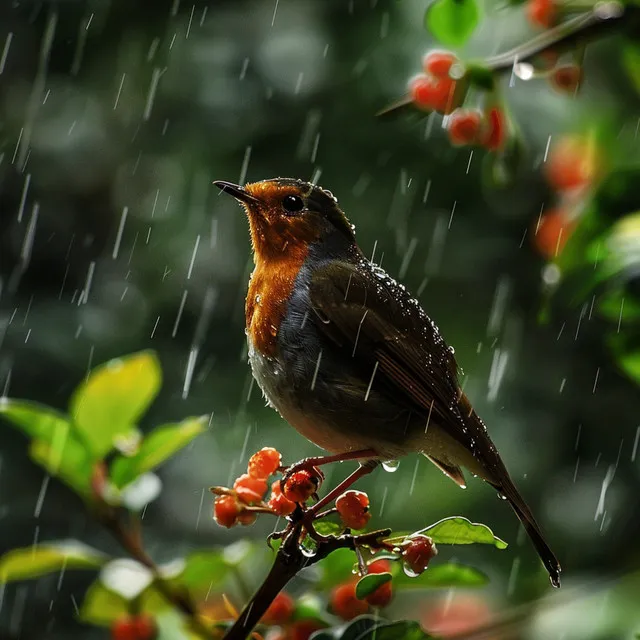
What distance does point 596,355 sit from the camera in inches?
176

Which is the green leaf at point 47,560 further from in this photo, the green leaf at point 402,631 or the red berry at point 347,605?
the green leaf at point 402,631

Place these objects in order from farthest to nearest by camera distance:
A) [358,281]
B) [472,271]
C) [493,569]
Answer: [472,271] → [493,569] → [358,281]

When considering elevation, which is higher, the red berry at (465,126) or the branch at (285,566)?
the red berry at (465,126)

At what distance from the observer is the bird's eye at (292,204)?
2643 mm

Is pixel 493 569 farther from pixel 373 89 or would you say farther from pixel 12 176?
pixel 12 176

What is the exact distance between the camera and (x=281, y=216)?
2623 mm

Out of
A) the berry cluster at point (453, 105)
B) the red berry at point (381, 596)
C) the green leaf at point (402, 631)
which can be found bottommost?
the green leaf at point (402, 631)

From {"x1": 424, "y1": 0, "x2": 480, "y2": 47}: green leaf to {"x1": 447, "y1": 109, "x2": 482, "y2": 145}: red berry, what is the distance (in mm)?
214

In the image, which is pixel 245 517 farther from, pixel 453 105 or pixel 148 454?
pixel 453 105

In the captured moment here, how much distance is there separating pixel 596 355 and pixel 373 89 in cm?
155

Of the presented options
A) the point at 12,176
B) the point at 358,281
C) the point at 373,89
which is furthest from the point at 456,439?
the point at 12,176

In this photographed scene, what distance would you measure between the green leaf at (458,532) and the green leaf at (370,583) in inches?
3.8

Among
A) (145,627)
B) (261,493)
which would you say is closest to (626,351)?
(261,493)

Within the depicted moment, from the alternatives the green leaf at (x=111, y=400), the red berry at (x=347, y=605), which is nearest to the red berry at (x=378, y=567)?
the red berry at (x=347, y=605)
